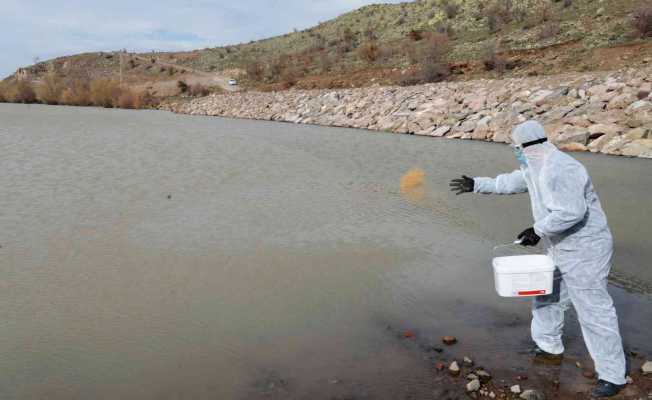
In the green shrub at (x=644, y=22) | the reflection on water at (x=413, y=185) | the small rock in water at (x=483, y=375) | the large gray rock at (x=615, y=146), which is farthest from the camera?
the green shrub at (x=644, y=22)

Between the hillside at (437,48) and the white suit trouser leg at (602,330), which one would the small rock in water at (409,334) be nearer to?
the white suit trouser leg at (602,330)

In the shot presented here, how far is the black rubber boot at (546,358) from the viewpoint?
3.67m

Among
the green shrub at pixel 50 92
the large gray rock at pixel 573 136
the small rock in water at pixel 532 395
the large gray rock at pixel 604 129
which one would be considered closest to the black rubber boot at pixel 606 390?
the small rock in water at pixel 532 395

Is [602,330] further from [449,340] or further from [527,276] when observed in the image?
[449,340]

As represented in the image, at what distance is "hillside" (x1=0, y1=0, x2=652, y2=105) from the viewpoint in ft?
70.6

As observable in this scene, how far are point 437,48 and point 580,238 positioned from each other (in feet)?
85.3

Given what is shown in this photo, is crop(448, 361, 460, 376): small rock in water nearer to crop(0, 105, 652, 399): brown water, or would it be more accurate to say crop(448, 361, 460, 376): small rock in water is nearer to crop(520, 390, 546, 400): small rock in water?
crop(0, 105, 652, 399): brown water

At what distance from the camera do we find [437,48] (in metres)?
27.7

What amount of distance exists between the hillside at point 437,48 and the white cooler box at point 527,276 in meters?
17.2

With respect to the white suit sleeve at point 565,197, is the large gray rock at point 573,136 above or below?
below

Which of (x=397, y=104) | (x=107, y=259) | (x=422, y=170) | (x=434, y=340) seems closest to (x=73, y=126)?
(x=397, y=104)

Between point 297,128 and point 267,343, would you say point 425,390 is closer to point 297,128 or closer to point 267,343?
point 267,343

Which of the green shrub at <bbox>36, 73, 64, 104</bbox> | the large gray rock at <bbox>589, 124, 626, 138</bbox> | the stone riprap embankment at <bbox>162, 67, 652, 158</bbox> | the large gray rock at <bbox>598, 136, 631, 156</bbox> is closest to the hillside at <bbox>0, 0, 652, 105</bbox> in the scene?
the green shrub at <bbox>36, 73, 64, 104</bbox>

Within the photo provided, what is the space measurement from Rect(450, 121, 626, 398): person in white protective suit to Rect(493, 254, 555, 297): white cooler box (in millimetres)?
114
